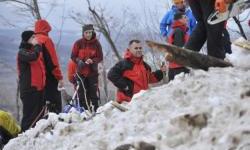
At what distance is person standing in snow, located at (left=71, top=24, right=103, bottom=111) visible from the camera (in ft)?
31.3

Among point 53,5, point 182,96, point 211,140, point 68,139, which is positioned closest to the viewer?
point 211,140

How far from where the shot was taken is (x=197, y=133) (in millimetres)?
3408

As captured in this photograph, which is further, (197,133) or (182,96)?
(182,96)

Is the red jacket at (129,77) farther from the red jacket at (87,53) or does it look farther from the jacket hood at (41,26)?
the red jacket at (87,53)

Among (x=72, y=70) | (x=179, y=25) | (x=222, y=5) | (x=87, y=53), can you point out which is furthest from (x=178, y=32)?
(x=222, y=5)

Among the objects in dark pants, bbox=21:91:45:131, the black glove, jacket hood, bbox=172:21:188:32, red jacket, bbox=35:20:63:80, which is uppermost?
jacket hood, bbox=172:21:188:32

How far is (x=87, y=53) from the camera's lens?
961 cm

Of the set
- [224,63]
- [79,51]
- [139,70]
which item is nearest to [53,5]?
[79,51]

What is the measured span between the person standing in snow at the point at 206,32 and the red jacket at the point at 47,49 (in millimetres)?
2903

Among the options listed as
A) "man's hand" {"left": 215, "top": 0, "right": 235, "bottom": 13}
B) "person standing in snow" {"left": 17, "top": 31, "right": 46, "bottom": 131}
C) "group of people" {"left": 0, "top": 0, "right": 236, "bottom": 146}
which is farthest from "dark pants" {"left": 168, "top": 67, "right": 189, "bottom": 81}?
"man's hand" {"left": 215, "top": 0, "right": 235, "bottom": 13}

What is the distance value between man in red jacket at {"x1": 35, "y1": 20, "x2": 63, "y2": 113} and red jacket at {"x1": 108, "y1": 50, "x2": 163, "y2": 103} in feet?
3.10

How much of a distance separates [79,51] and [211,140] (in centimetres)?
656

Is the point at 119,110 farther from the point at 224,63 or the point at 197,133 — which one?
the point at 197,133

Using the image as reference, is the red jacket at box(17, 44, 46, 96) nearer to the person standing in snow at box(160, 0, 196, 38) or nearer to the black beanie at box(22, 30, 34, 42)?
the black beanie at box(22, 30, 34, 42)
